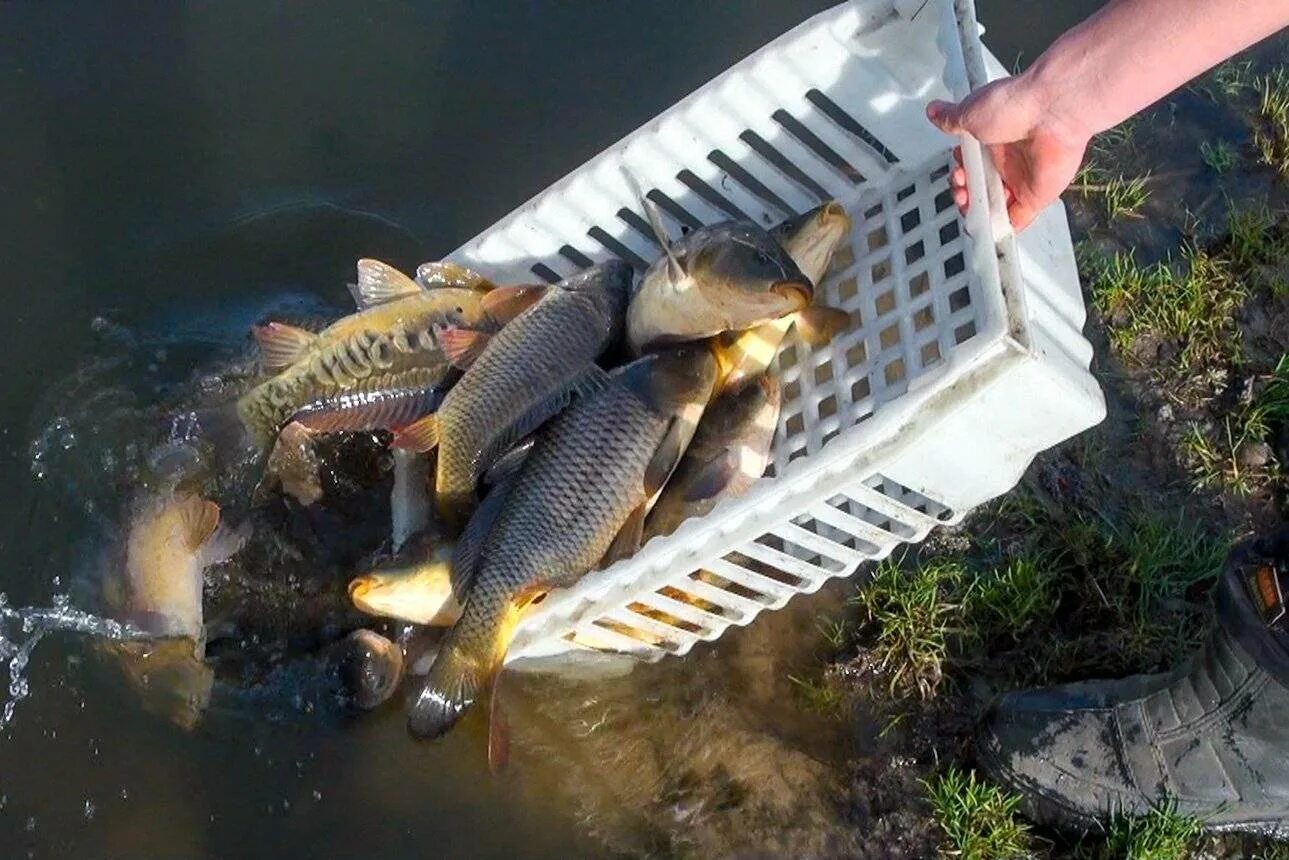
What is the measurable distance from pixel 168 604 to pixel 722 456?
1493 millimetres

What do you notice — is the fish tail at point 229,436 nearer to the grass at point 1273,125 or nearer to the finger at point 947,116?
the finger at point 947,116

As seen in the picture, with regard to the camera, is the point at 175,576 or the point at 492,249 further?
the point at 492,249

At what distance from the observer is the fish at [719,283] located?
9.79 ft

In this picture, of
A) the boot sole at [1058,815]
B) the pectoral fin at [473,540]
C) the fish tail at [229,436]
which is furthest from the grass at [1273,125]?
the fish tail at [229,436]

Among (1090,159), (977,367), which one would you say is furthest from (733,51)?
(977,367)

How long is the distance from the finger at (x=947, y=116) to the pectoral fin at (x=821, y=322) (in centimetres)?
58

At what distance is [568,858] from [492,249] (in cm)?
165

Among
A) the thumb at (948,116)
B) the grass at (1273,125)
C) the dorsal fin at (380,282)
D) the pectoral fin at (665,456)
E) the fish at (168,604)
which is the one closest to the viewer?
the thumb at (948,116)

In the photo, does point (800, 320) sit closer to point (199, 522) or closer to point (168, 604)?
point (199, 522)

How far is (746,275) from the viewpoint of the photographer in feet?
9.78

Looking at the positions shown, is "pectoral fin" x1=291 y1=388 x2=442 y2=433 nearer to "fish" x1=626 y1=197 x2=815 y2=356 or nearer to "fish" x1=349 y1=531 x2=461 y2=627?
"fish" x1=349 y1=531 x2=461 y2=627

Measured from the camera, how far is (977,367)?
248cm

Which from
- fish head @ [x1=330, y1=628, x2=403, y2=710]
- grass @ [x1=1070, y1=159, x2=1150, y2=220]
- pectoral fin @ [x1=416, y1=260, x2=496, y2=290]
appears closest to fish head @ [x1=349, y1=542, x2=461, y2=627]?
fish head @ [x1=330, y1=628, x2=403, y2=710]

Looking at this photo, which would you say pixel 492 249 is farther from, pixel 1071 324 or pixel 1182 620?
pixel 1182 620
